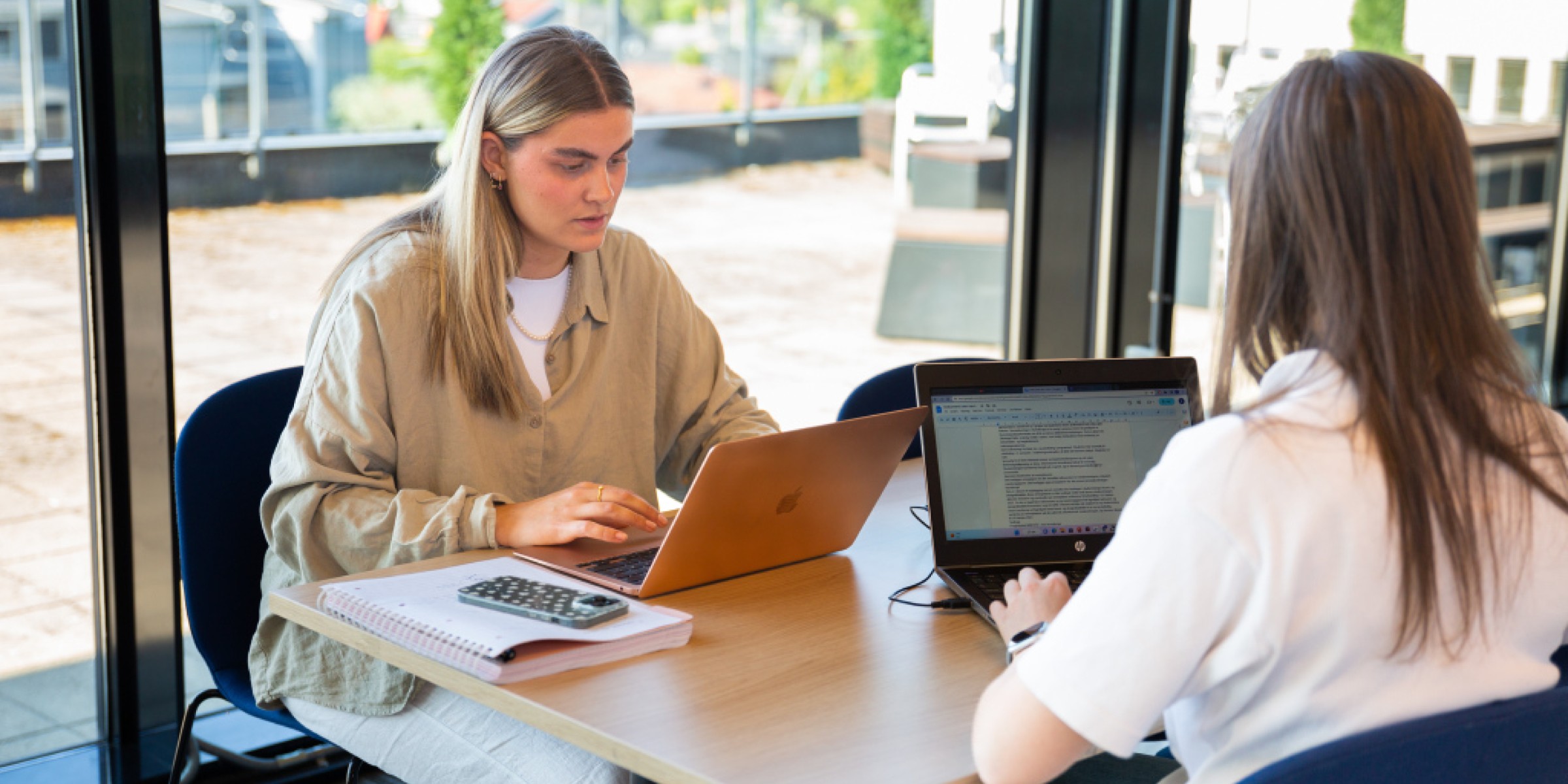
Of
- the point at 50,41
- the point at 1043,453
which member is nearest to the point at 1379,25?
the point at 1043,453

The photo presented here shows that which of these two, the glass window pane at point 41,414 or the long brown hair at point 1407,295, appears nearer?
the long brown hair at point 1407,295

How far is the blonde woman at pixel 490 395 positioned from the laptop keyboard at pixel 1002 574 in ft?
1.31

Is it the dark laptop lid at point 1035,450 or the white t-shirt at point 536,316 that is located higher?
the white t-shirt at point 536,316

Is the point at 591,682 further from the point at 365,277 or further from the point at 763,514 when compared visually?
the point at 365,277

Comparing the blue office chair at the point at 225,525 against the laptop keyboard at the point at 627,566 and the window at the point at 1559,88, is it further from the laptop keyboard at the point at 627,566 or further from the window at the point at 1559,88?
the window at the point at 1559,88

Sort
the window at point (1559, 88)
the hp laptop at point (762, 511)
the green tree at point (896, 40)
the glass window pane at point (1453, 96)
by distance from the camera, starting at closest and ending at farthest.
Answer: the hp laptop at point (762, 511) → the green tree at point (896, 40) → the glass window pane at point (1453, 96) → the window at point (1559, 88)

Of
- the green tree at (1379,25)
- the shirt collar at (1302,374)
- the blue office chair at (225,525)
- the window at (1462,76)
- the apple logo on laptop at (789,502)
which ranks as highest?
the green tree at (1379,25)

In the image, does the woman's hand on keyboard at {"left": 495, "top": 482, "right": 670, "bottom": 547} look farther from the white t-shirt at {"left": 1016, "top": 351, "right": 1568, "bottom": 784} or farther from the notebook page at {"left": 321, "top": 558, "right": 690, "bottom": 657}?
the white t-shirt at {"left": 1016, "top": 351, "right": 1568, "bottom": 784}

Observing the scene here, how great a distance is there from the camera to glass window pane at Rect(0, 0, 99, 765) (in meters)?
2.23

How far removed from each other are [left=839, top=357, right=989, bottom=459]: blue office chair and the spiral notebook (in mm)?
824

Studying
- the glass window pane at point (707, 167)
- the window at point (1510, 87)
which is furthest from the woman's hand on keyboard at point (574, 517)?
the window at point (1510, 87)

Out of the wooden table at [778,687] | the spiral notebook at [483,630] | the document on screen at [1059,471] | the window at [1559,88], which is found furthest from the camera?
the window at [1559,88]

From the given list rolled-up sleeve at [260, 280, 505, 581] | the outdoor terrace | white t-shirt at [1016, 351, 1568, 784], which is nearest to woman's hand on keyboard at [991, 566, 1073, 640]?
white t-shirt at [1016, 351, 1568, 784]

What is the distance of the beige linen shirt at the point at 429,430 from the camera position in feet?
5.71
